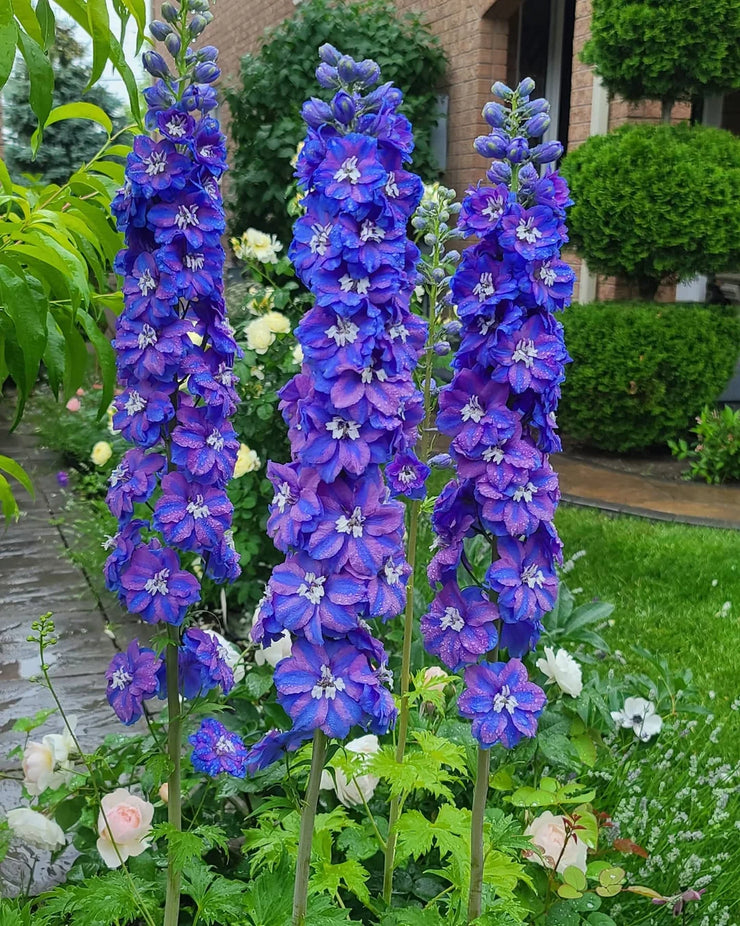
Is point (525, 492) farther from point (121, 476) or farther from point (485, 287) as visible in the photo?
point (121, 476)

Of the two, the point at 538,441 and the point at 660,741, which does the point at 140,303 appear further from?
the point at 660,741

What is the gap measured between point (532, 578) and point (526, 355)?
322mm

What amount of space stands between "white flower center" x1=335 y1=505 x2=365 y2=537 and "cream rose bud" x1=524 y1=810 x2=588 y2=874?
0.94 metres

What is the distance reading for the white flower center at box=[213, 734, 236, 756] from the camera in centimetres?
164

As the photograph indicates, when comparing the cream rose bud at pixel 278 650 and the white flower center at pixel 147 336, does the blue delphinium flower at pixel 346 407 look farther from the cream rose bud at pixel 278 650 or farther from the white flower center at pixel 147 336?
the cream rose bud at pixel 278 650

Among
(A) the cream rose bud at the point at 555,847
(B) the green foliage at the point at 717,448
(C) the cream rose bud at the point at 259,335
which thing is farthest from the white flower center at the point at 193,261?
(B) the green foliage at the point at 717,448

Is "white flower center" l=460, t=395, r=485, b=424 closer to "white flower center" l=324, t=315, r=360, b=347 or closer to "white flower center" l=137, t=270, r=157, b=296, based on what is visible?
"white flower center" l=324, t=315, r=360, b=347

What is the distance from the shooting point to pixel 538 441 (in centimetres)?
145

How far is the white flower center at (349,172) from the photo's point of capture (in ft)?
3.81

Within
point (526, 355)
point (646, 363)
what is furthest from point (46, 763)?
point (646, 363)

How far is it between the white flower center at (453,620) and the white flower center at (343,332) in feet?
1.57

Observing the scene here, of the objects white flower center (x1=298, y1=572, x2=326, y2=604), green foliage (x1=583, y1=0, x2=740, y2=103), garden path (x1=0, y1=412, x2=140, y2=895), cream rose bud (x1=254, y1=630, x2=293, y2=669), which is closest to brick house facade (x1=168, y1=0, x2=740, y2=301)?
green foliage (x1=583, y1=0, x2=740, y2=103)

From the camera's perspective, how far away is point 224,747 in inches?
65.1

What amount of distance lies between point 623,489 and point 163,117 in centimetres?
478
